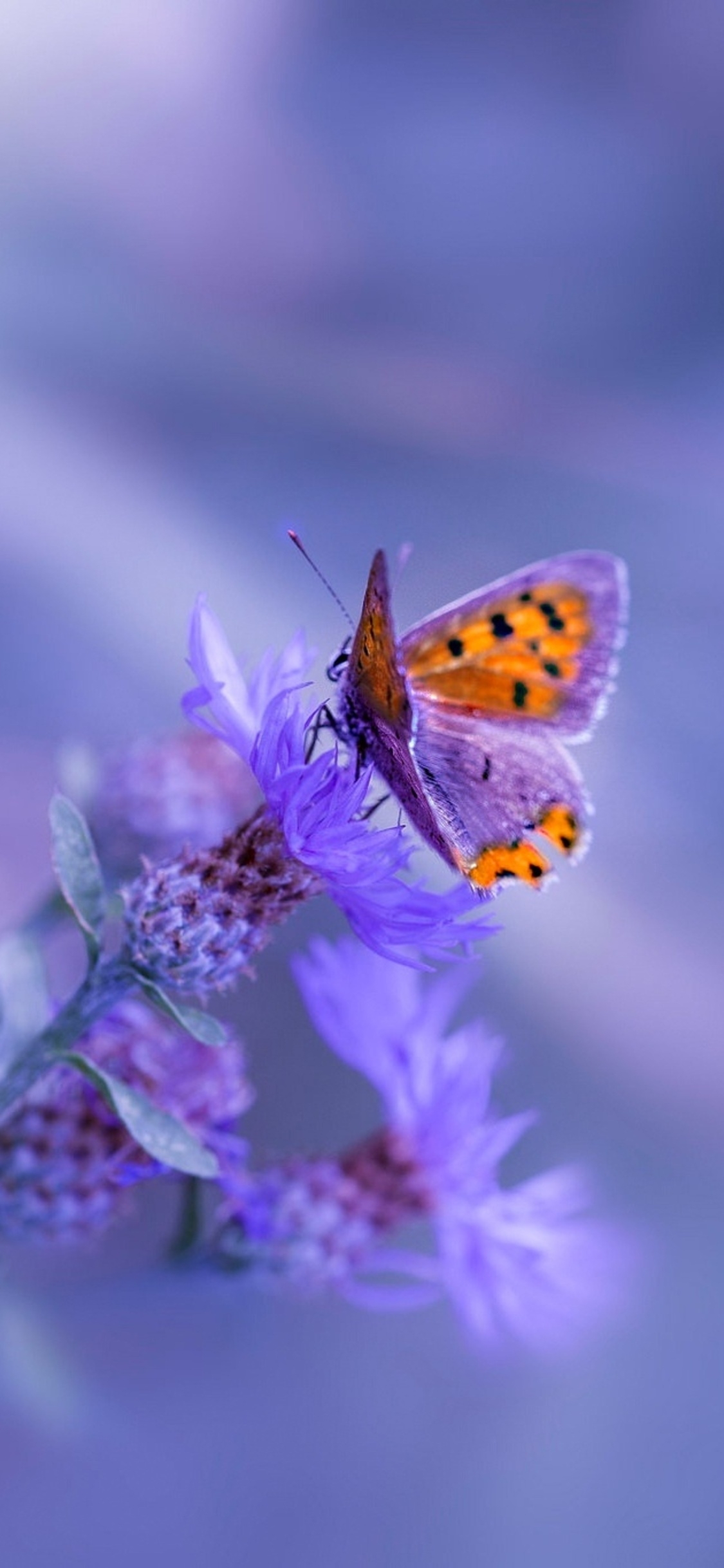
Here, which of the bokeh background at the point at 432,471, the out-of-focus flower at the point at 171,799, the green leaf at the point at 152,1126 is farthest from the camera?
the bokeh background at the point at 432,471

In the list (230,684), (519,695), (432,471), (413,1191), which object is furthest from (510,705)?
(432,471)

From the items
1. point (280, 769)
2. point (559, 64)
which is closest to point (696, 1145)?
point (280, 769)

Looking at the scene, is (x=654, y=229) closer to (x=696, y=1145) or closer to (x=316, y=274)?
(x=316, y=274)

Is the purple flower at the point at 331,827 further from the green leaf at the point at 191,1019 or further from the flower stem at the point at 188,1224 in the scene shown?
the flower stem at the point at 188,1224

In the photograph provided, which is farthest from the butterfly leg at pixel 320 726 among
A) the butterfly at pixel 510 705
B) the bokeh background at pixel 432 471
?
the bokeh background at pixel 432 471

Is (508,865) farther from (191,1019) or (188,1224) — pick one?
(188,1224)

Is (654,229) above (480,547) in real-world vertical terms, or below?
above
